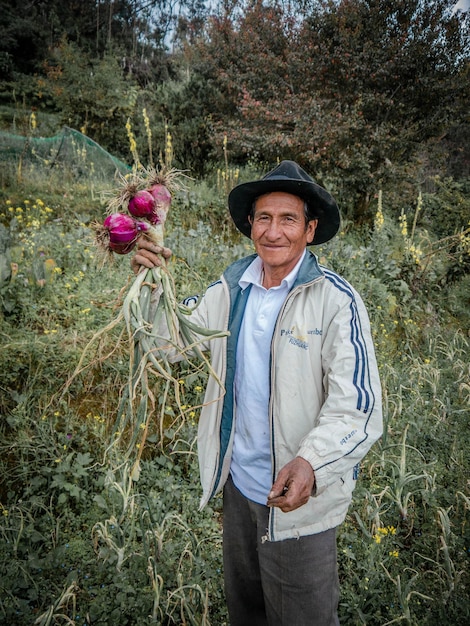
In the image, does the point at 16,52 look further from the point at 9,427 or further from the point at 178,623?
the point at 178,623

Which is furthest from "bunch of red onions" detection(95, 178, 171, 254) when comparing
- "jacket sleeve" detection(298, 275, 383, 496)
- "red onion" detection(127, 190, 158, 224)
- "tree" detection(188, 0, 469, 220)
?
"tree" detection(188, 0, 469, 220)

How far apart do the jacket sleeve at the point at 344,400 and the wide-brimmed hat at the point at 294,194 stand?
0.40 m

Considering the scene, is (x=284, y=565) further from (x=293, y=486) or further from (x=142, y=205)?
(x=142, y=205)

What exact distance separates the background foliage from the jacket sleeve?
700 millimetres

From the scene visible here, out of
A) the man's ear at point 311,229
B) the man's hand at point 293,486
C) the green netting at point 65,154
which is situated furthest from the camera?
the green netting at point 65,154

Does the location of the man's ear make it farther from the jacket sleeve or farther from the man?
the jacket sleeve

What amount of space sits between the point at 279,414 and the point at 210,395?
0.38m

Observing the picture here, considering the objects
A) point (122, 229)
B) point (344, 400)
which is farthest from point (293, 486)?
point (122, 229)

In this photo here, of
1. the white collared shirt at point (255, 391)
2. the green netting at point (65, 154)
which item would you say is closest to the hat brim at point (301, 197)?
the white collared shirt at point (255, 391)

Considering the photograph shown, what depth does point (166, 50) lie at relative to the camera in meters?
17.3

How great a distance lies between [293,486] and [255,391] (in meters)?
0.49

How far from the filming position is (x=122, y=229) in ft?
5.13

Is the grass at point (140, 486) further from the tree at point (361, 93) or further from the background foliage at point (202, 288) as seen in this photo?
the tree at point (361, 93)

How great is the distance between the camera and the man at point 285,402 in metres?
1.43
